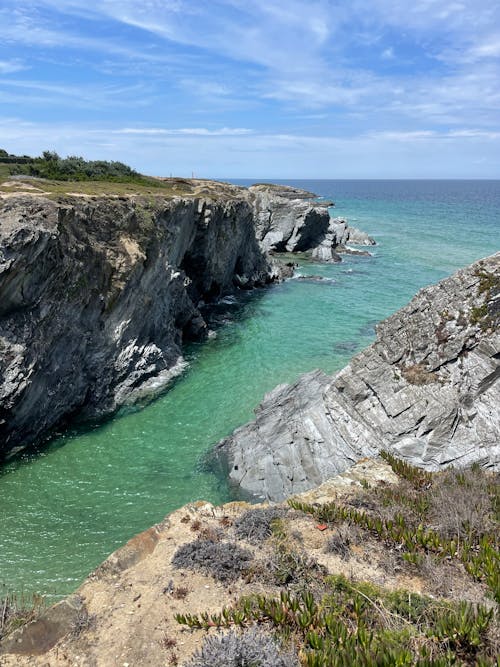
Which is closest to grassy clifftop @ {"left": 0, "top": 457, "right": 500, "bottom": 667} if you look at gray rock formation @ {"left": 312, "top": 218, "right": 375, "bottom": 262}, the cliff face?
the cliff face

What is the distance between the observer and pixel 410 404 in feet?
49.6

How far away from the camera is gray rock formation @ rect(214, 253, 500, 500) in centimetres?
1418

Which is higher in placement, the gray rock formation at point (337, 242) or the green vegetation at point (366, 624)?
the gray rock formation at point (337, 242)

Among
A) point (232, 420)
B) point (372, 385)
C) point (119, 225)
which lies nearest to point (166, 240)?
point (119, 225)

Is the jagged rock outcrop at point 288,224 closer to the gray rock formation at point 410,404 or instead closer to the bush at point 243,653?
the gray rock formation at point 410,404

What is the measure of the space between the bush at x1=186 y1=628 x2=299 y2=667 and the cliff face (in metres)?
16.1

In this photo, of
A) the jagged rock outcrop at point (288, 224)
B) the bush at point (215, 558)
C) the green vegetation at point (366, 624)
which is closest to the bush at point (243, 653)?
the green vegetation at point (366, 624)

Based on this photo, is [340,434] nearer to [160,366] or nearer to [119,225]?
[160,366]

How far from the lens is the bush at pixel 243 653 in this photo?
243 inches

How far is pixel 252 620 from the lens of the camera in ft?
24.0

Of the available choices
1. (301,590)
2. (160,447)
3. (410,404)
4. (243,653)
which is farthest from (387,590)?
(160,447)

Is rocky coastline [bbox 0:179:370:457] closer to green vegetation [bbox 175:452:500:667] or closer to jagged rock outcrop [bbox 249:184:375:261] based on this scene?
green vegetation [bbox 175:452:500:667]

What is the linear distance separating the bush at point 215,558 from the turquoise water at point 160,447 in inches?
231

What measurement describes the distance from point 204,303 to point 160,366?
53.3ft
